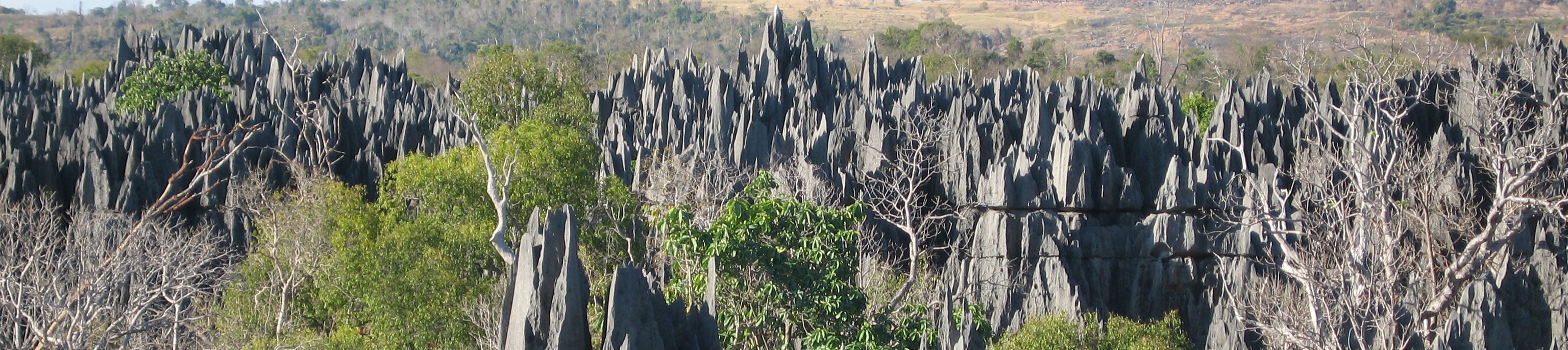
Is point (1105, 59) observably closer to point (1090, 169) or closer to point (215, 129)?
point (1090, 169)

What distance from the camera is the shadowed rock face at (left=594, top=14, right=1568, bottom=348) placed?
24234mm

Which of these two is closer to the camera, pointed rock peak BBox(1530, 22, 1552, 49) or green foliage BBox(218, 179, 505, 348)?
green foliage BBox(218, 179, 505, 348)

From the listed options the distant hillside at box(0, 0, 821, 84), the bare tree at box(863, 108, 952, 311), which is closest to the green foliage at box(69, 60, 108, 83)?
the distant hillside at box(0, 0, 821, 84)

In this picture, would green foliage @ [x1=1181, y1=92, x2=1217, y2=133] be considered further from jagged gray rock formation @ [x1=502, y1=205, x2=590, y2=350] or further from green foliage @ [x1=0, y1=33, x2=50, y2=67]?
green foliage @ [x1=0, y1=33, x2=50, y2=67]

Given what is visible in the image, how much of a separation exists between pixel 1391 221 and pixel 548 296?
15.1 metres

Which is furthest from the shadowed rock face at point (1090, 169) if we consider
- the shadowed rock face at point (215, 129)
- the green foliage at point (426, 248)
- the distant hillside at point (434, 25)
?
the distant hillside at point (434, 25)

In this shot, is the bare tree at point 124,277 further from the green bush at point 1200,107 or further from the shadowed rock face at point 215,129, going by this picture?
the green bush at point 1200,107

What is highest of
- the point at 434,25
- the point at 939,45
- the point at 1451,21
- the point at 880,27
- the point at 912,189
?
the point at 912,189

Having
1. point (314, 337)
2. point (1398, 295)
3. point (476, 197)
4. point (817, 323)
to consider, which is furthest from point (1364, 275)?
point (314, 337)

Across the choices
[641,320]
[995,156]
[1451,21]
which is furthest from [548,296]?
[1451,21]

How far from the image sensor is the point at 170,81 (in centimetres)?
4088

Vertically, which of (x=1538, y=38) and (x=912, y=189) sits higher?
(x=1538, y=38)

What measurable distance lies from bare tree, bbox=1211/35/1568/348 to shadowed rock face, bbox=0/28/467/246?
1579cm

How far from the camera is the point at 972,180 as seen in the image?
2886 centimetres
